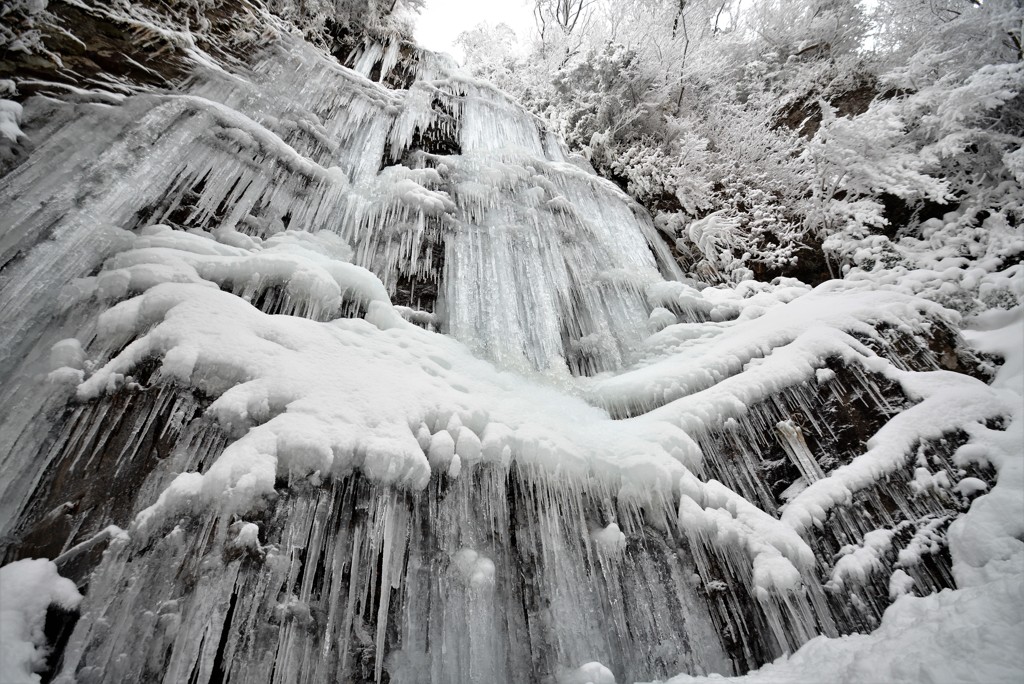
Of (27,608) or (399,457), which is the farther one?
(399,457)

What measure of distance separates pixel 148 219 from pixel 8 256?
929mm

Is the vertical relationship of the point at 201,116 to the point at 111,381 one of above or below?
above

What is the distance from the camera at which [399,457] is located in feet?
7.74

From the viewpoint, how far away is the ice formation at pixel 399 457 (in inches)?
74.4

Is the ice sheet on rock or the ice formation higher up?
the ice formation

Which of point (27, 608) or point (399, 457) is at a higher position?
point (399, 457)

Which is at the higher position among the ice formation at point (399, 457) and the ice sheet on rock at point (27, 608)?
the ice formation at point (399, 457)

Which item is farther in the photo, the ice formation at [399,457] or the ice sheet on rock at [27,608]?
the ice formation at [399,457]

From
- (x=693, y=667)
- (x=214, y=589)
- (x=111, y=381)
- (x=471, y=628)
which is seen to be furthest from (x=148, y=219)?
(x=693, y=667)

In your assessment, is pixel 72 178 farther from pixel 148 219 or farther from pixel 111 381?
pixel 111 381

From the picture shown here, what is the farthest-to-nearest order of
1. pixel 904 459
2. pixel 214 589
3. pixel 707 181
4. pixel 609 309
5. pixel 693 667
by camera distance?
pixel 707 181 → pixel 609 309 → pixel 904 459 → pixel 693 667 → pixel 214 589

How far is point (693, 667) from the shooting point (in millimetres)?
2465

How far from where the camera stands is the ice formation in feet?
6.20

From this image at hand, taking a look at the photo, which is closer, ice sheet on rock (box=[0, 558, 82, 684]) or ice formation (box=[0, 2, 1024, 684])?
ice sheet on rock (box=[0, 558, 82, 684])
